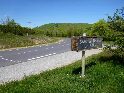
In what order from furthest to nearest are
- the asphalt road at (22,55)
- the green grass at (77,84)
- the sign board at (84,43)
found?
the asphalt road at (22,55) < the sign board at (84,43) < the green grass at (77,84)

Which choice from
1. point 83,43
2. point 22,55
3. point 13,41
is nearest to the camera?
point 83,43

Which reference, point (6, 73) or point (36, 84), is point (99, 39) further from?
point (6, 73)

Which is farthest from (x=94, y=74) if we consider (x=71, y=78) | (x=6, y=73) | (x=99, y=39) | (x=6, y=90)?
(x=6, y=73)

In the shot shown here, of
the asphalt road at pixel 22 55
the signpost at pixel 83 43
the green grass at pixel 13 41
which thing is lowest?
the asphalt road at pixel 22 55

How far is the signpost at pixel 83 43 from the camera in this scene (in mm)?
9305

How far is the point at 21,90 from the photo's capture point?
7.83 metres

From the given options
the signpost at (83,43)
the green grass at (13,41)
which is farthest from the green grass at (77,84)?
the green grass at (13,41)

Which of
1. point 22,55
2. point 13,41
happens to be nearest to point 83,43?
point 22,55

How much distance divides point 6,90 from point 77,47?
2.84m

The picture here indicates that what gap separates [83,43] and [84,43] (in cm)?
8

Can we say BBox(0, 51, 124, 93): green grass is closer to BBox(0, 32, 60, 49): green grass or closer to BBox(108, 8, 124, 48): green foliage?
BBox(108, 8, 124, 48): green foliage

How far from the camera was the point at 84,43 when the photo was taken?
9789 millimetres

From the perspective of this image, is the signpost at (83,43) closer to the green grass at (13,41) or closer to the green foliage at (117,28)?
the green foliage at (117,28)

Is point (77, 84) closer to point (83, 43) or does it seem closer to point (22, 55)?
point (83, 43)
